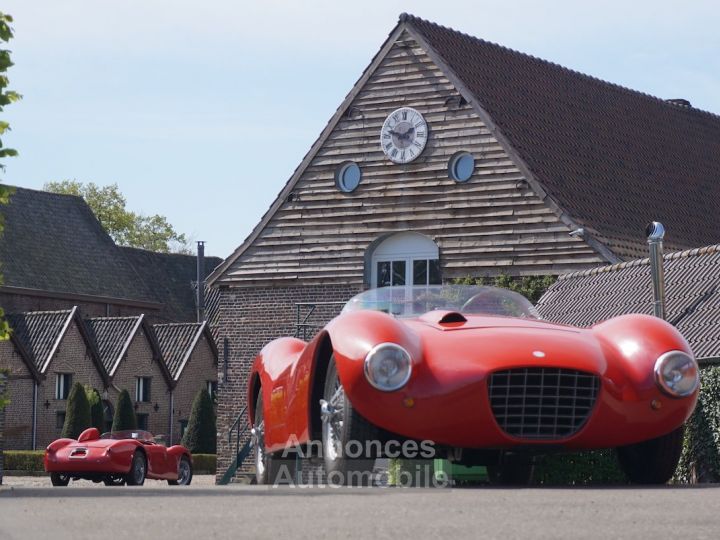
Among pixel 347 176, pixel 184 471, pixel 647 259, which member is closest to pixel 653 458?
pixel 647 259

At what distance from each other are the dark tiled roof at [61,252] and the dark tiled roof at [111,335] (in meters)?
3.61

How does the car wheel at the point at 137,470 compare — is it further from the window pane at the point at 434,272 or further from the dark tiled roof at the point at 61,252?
the dark tiled roof at the point at 61,252

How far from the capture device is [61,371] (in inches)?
2275

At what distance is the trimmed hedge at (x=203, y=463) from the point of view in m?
50.9

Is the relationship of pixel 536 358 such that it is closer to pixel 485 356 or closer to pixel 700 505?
pixel 485 356

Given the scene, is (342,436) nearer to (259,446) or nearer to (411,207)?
(259,446)

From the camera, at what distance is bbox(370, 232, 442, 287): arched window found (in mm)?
32219

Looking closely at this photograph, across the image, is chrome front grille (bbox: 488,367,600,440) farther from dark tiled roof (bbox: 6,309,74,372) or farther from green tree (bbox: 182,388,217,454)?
dark tiled roof (bbox: 6,309,74,372)

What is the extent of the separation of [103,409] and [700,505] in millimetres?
49901

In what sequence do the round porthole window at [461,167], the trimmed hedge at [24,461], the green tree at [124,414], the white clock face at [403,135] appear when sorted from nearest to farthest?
the round porthole window at [461,167], the white clock face at [403,135], the trimmed hedge at [24,461], the green tree at [124,414]

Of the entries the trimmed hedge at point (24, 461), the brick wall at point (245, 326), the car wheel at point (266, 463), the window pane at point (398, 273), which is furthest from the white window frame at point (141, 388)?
the car wheel at point (266, 463)

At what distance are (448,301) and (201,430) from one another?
4317 centimetres

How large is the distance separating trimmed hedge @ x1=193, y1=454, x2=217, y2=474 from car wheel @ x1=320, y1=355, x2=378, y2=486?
1598 inches

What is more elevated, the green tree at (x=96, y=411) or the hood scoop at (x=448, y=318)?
the green tree at (x=96, y=411)
